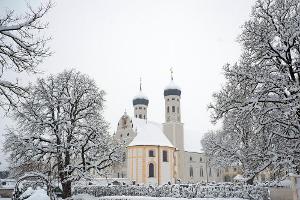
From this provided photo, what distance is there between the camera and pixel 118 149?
26734 millimetres

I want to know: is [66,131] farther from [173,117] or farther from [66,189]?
[173,117]

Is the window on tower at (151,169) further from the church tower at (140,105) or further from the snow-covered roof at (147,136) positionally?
the church tower at (140,105)

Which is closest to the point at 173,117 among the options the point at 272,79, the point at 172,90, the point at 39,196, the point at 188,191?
the point at 172,90

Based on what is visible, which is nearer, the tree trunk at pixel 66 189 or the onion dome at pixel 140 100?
the tree trunk at pixel 66 189

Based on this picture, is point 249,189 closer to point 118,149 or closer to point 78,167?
point 118,149

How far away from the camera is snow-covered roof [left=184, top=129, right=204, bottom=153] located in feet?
226

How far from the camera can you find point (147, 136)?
51.5 metres

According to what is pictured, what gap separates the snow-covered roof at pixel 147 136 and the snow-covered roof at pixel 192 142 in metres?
15.3

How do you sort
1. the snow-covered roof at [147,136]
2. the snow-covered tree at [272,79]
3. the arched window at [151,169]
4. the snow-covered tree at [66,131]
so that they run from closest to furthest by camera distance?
1. the snow-covered tree at [272,79]
2. the snow-covered tree at [66,131]
3. the arched window at [151,169]
4. the snow-covered roof at [147,136]

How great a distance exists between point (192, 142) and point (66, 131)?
51.1 meters

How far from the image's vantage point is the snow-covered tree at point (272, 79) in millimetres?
14805

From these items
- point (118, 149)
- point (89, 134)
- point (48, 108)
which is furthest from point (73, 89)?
point (118, 149)

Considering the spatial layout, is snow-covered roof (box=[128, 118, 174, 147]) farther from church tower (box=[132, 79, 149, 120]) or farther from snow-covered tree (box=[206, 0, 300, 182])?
snow-covered tree (box=[206, 0, 300, 182])

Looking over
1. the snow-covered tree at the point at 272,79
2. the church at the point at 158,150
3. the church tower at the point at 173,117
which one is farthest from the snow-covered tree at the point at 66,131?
the church tower at the point at 173,117
